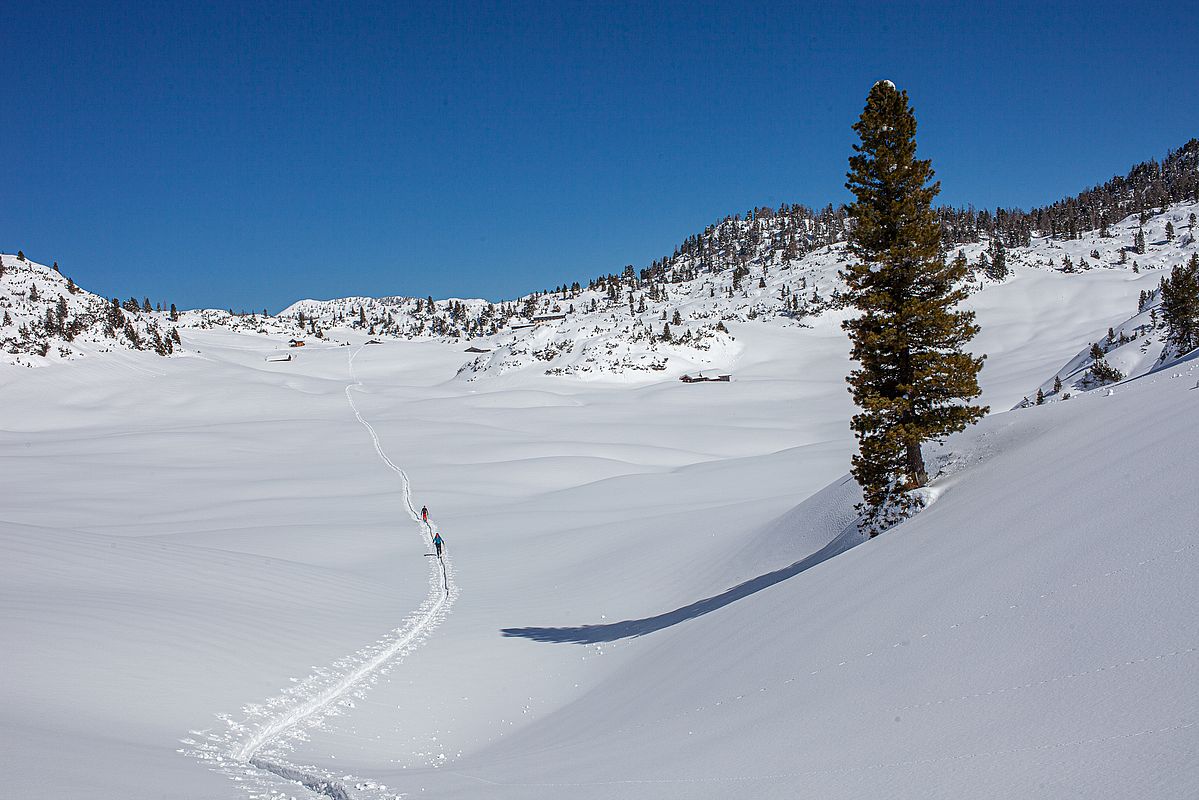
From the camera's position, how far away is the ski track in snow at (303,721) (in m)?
7.70

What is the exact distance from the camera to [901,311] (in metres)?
14.2

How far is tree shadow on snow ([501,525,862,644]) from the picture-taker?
14.5m

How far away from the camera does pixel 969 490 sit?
484 inches

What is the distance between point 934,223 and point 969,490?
5715 mm

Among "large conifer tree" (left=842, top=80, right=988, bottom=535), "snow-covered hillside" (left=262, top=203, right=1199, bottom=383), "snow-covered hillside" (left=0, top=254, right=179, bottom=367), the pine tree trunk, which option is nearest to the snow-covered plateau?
the pine tree trunk

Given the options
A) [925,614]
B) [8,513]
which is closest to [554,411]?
[8,513]

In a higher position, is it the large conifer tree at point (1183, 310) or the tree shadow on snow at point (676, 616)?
the large conifer tree at point (1183, 310)

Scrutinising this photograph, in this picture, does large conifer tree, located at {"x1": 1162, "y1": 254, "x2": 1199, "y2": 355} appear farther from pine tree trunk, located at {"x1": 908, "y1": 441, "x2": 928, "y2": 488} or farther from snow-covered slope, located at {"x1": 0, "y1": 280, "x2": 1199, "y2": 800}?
pine tree trunk, located at {"x1": 908, "y1": 441, "x2": 928, "y2": 488}

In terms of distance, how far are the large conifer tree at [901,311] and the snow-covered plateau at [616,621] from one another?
1.13 m

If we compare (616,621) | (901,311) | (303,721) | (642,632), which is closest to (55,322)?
(616,621)

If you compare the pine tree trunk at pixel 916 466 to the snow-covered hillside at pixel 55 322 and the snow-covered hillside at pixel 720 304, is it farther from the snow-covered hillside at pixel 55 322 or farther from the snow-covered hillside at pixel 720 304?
the snow-covered hillside at pixel 55 322

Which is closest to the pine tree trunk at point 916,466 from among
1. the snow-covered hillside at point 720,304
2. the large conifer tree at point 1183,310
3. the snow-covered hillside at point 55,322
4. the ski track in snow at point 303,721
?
the ski track in snow at point 303,721

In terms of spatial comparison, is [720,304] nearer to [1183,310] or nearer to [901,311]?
[1183,310]

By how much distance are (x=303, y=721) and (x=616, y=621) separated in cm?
787
